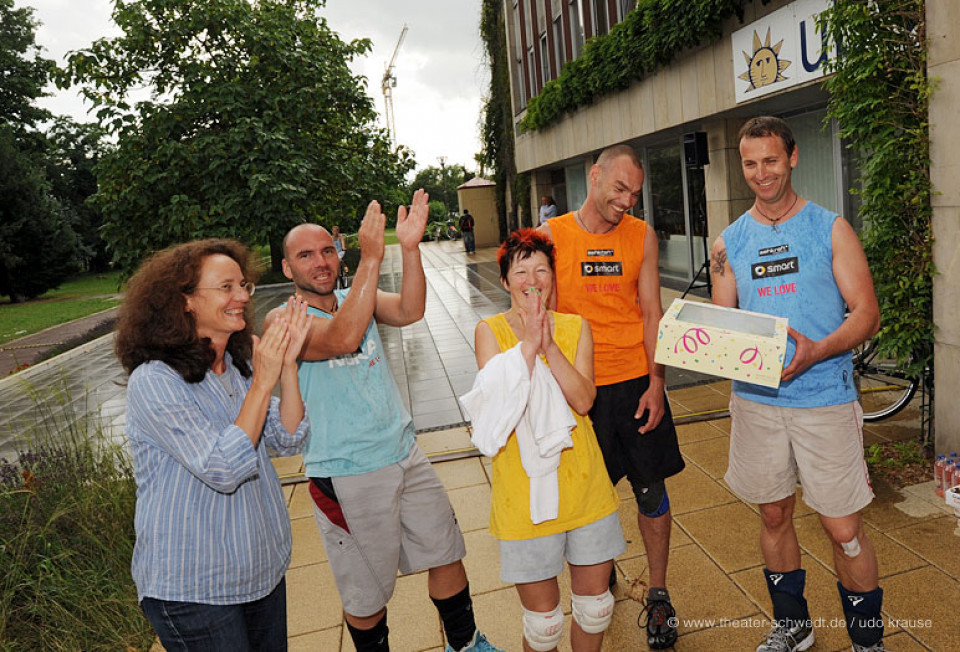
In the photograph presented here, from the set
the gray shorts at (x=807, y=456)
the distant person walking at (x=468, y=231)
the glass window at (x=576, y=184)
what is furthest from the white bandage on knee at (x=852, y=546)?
the distant person walking at (x=468, y=231)

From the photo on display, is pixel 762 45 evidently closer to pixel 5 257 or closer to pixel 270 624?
pixel 270 624

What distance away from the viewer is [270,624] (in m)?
2.33

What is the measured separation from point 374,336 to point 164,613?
128cm

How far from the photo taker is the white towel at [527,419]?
2.46m

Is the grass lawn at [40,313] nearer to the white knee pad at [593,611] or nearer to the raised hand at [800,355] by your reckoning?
the white knee pad at [593,611]

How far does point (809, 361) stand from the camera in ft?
8.35

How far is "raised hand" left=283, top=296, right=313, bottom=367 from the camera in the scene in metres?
2.21

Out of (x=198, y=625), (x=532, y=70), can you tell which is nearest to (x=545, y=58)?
(x=532, y=70)

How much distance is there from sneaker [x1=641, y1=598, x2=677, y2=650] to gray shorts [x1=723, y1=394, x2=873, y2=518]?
0.68 metres

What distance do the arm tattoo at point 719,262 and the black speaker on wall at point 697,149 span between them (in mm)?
9059

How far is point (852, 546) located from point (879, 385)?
4.47 meters

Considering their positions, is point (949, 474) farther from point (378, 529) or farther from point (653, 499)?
point (378, 529)

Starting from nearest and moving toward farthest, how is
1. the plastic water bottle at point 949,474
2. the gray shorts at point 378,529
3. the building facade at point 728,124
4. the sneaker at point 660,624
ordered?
the gray shorts at point 378,529 → the sneaker at point 660,624 → the plastic water bottle at point 949,474 → the building facade at point 728,124

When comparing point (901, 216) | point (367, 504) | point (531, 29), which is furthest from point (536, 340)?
point (531, 29)
